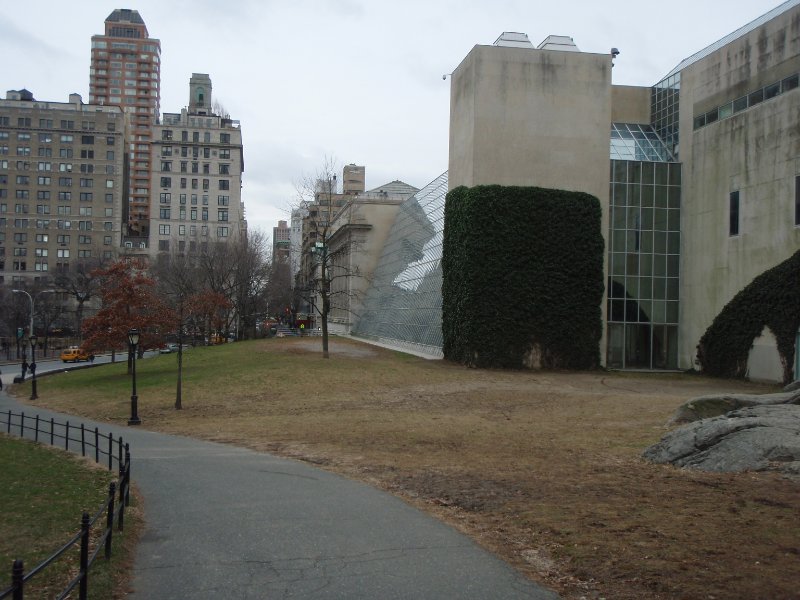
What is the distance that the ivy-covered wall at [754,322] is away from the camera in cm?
3541

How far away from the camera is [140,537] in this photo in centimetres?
952

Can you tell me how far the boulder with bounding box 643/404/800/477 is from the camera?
12.1 meters

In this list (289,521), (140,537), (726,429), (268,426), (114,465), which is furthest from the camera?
(268,426)

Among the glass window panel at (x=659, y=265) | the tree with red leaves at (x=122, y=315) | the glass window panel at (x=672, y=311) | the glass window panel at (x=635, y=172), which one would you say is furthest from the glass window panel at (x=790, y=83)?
the tree with red leaves at (x=122, y=315)

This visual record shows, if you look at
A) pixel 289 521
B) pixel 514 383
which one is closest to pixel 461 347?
pixel 514 383

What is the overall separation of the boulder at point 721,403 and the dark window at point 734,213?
25167 millimetres

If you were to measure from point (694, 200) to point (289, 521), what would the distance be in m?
40.8

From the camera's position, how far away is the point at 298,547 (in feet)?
29.2

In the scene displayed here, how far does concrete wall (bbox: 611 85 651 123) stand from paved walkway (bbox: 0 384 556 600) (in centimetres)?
4398

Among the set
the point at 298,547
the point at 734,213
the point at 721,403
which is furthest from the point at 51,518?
the point at 734,213

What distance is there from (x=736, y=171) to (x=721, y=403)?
27017 millimetres

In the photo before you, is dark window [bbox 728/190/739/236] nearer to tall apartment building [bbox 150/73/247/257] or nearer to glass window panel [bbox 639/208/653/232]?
glass window panel [bbox 639/208/653/232]

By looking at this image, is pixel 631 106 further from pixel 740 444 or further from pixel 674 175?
pixel 740 444

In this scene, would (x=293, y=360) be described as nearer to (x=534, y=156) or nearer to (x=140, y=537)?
(x=534, y=156)
